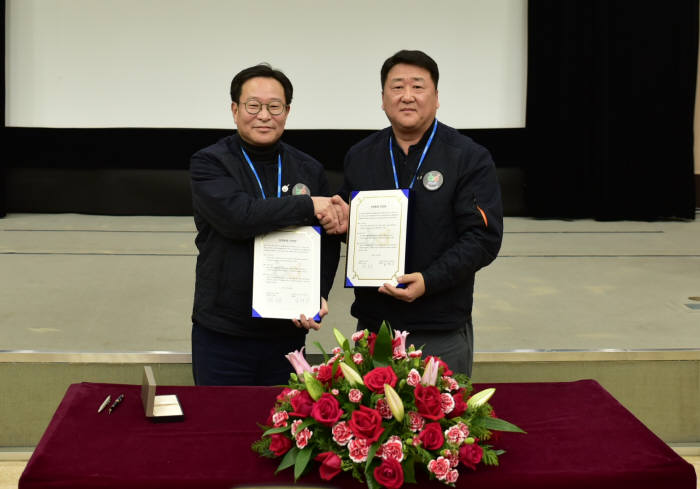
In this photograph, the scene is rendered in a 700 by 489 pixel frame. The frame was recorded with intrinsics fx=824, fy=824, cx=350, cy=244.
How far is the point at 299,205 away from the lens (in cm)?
207

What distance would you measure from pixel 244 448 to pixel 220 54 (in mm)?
5980

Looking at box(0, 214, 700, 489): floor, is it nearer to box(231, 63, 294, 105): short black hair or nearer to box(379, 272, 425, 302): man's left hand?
box(379, 272, 425, 302): man's left hand

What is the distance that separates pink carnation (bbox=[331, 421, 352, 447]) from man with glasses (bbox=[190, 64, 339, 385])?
0.69 meters

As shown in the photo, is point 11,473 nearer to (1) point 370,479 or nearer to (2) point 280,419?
(2) point 280,419

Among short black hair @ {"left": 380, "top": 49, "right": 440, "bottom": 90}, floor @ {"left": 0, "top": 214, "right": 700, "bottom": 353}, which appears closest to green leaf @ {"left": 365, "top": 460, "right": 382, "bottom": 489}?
short black hair @ {"left": 380, "top": 49, "right": 440, "bottom": 90}

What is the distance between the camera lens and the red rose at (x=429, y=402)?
1452 mm

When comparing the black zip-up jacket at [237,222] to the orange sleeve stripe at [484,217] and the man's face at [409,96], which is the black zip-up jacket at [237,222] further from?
the orange sleeve stripe at [484,217]

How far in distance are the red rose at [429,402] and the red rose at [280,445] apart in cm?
25

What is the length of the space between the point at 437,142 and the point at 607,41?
578cm

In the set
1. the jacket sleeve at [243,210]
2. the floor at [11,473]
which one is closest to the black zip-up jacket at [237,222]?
the jacket sleeve at [243,210]

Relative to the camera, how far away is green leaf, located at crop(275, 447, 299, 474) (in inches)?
57.6

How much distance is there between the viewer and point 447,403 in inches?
58.7

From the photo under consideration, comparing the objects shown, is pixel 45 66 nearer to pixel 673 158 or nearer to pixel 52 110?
pixel 52 110

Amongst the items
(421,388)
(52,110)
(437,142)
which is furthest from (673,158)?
(421,388)
